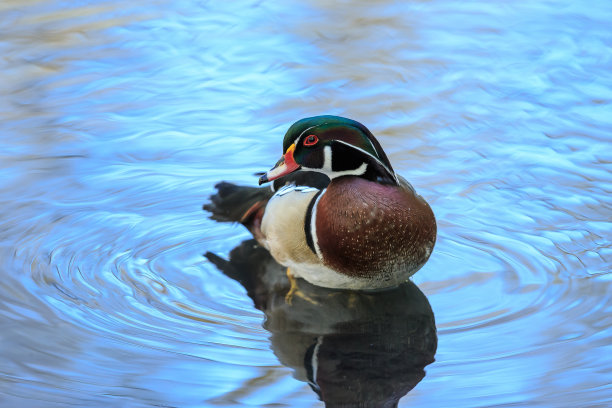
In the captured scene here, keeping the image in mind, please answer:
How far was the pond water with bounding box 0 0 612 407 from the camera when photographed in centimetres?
338

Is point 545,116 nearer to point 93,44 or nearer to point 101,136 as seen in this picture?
point 101,136

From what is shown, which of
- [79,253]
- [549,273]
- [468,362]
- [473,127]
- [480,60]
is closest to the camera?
[468,362]

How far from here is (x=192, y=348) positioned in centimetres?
349

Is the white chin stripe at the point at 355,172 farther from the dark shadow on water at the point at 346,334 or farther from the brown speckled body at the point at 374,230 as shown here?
the dark shadow on water at the point at 346,334

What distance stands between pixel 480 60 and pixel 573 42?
0.76 m

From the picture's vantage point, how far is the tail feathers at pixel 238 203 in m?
4.43

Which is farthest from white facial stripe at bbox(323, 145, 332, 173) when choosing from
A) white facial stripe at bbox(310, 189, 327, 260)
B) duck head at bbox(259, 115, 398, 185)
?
white facial stripe at bbox(310, 189, 327, 260)

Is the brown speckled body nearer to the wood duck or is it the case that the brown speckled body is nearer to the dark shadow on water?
the wood duck

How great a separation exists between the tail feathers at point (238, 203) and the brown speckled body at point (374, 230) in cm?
62

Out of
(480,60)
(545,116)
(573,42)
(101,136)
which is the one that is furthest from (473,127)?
(101,136)

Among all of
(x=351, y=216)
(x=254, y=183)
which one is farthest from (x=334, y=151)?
(x=254, y=183)

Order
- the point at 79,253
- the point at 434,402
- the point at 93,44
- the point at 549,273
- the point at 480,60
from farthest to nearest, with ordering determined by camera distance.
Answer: the point at 93,44 → the point at 480,60 → the point at 79,253 → the point at 549,273 → the point at 434,402

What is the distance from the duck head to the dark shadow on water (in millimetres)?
510

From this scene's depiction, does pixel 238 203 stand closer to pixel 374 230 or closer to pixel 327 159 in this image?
pixel 327 159
